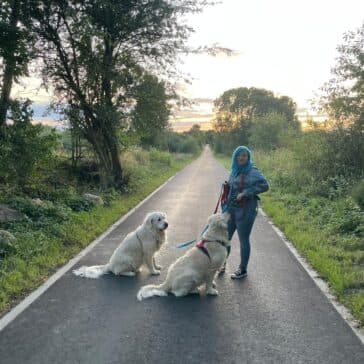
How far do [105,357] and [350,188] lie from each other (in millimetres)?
12108

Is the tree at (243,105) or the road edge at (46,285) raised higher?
the tree at (243,105)

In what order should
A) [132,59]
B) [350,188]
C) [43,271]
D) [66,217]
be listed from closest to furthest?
1. [43,271]
2. [66,217]
3. [350,188]
4. [132,59]

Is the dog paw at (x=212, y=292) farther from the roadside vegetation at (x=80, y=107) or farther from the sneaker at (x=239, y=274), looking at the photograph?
the roadside vegetation at (x=80, y=107)

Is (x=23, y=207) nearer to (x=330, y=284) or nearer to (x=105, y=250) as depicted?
(x=105, y=250)

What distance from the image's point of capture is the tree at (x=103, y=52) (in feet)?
Answer: 54.0

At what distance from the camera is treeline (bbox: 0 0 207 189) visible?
640 inches

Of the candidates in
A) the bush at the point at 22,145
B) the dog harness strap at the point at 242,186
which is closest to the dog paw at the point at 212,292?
the dog harness strap at the point at 242,186

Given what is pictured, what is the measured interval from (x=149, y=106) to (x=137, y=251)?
12.0 metres

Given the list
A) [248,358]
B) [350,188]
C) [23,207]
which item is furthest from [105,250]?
[350,188]

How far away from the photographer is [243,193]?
7211mm

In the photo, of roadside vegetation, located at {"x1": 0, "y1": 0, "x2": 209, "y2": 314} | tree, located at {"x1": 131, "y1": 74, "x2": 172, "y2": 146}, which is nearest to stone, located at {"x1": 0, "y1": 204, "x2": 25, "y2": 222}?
roadside vegetation, located at {"x1": 0, "y1": 0, "x2": 209, "y2": 314}

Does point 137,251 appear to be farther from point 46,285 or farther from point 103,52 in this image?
point 103,52

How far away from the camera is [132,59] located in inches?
737

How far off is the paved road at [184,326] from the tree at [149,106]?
11975mm
